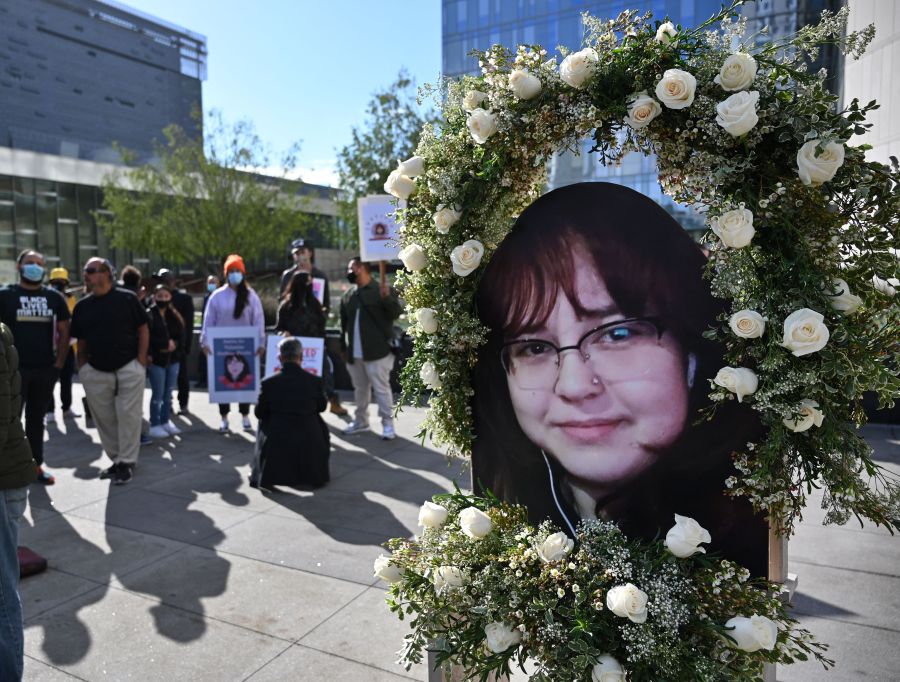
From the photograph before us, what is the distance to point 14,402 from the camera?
3695 mm

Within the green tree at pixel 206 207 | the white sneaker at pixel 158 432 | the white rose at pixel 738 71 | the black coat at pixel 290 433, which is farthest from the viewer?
the green tree at pixel 206 207

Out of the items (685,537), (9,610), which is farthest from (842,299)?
(9,610)

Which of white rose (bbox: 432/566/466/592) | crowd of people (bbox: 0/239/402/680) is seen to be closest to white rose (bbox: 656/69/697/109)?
white rose (bbox: 432/566/466/592)

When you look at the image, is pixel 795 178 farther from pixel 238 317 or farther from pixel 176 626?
pixel 238 317

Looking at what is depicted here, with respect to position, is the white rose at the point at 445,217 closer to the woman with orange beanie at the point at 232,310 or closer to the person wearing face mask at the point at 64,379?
the woman with orange beanie at the point at 232,310

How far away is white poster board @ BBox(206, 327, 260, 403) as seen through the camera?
28.5 feet

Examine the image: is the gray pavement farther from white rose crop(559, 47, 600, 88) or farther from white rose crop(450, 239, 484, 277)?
white rose crop(559, 47, 600, 88)

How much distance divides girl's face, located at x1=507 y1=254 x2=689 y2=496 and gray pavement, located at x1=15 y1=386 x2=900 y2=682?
62.7 inches

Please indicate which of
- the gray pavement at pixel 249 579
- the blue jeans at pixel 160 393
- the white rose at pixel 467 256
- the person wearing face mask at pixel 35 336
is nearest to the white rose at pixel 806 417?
the white rose at pixel 467 256

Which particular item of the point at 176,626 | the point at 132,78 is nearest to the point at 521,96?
the point at 176,626

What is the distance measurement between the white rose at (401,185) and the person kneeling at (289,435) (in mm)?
3831

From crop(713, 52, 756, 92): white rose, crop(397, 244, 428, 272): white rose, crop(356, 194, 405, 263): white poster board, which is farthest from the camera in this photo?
crop(356, 194, 405, 263): white poster board

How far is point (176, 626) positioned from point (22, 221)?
33.0 m

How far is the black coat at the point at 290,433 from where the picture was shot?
6.43 m
